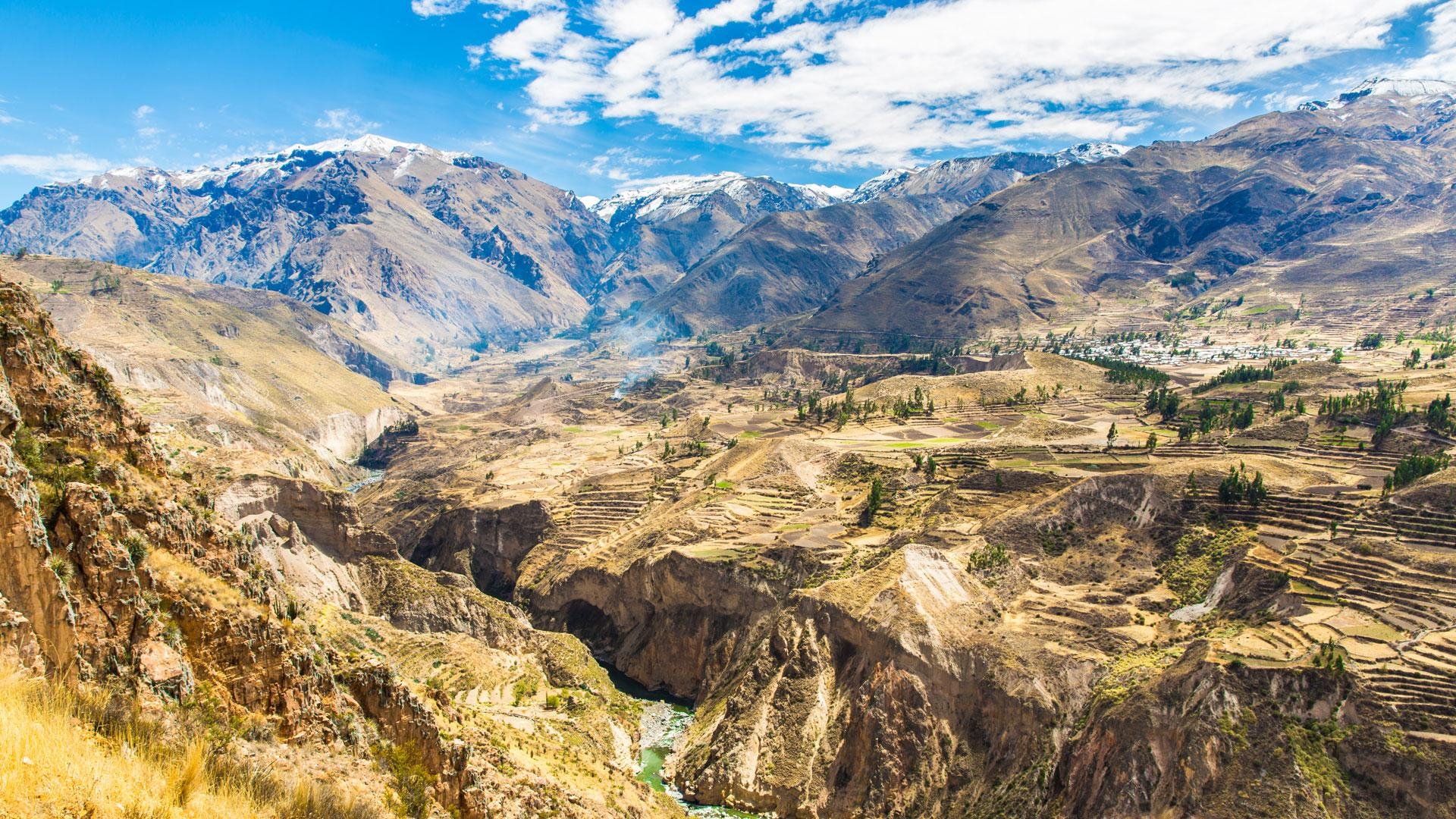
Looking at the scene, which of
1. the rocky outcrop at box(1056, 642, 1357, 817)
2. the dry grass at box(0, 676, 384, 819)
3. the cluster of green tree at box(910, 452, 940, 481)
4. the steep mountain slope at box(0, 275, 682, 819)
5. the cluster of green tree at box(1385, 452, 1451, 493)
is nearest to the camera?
the dry grass at box(0, 676, 384, 819)

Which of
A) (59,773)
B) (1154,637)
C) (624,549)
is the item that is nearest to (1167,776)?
(1154,637)

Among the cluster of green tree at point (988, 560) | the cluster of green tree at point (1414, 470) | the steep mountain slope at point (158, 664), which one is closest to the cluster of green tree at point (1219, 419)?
the cluster of green tree at point (1414, 470)

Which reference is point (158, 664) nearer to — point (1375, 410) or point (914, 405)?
point (1375, 410)

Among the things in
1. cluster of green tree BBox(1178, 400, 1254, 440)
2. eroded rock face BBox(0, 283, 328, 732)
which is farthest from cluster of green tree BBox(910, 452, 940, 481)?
eroded rock face BBox(0, 283, 328, 732)

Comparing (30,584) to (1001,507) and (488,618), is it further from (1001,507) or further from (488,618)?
(1001,507)

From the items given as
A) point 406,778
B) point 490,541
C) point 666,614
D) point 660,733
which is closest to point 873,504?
point 666,614

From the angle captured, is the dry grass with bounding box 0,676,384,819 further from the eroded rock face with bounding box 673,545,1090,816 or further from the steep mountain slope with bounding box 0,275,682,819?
the eroded rock face with bounding box 673,545,1090,816
